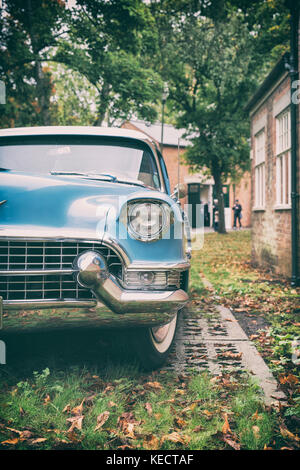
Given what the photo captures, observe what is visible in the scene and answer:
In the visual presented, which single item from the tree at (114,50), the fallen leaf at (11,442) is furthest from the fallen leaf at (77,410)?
the tree at (114,50)

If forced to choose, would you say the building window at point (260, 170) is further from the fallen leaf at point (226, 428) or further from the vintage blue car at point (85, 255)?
the fallen leaf at point (226, 428)

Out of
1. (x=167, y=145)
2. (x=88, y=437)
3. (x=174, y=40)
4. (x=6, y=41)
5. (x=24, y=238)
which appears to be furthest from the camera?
(x=167, y=145)

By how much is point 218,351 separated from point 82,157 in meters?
2.17

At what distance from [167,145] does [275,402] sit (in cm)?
3092

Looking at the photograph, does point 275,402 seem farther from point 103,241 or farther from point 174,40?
point 174,40

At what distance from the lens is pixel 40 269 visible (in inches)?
102

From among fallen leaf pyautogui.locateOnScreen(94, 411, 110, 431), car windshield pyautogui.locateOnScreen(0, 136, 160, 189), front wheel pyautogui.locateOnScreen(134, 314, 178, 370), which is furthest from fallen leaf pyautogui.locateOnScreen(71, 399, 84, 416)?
car windshield pyautogui.locateOnScreen(0, 136, 160, 189)

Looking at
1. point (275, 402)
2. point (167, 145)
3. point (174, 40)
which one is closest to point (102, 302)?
point (275, 402)

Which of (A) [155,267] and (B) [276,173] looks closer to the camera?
(A) [155,267]

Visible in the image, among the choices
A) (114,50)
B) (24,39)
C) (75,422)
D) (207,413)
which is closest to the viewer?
(75,422)

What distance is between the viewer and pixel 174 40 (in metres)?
20.3

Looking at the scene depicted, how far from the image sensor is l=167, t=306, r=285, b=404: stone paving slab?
3.34 metres

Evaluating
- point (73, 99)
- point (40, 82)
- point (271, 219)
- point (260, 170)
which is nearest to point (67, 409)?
point (271, 219)

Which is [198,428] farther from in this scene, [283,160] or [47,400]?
[283,160]
